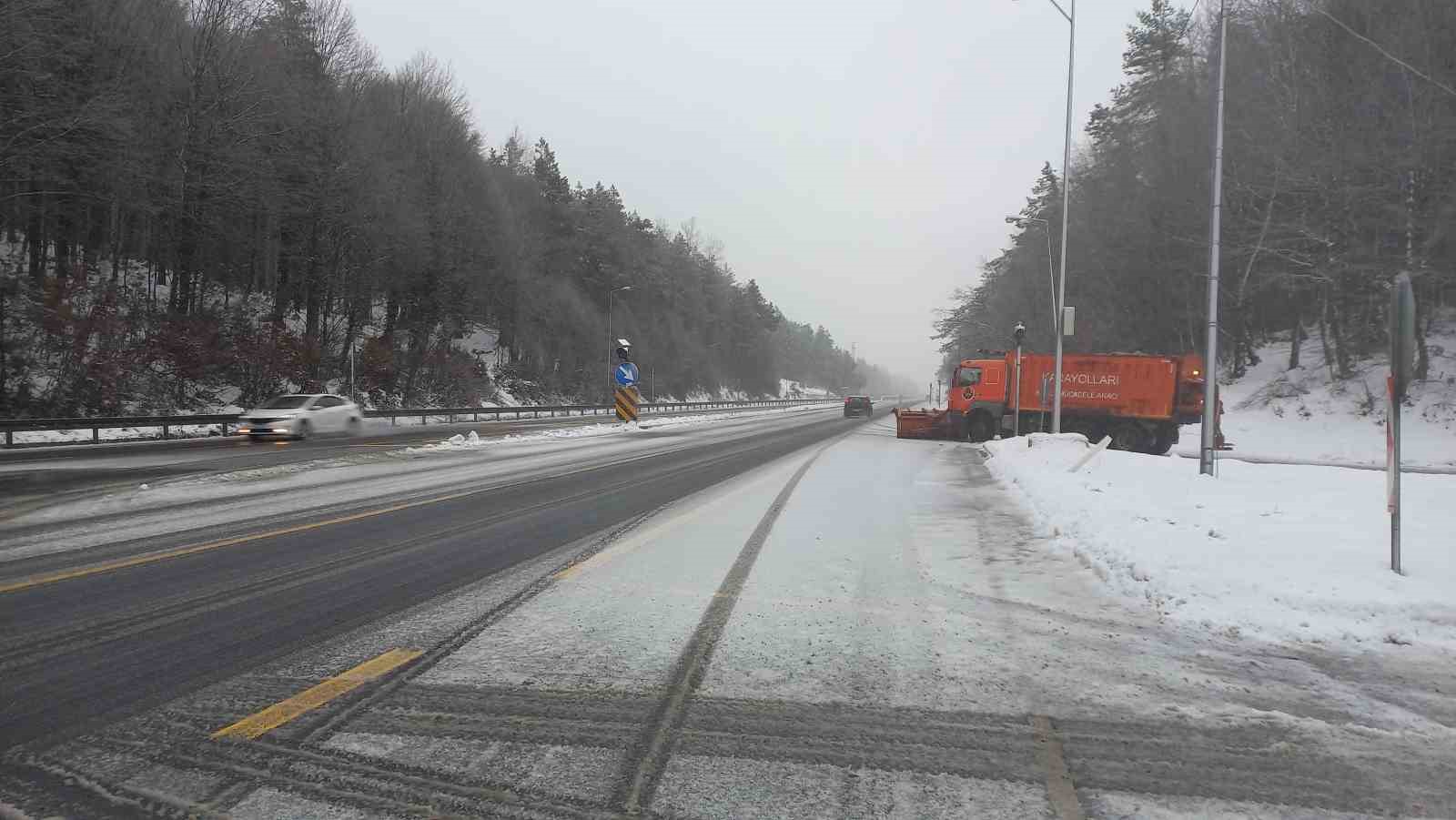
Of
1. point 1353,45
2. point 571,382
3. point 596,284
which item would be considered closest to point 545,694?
point 1353,45

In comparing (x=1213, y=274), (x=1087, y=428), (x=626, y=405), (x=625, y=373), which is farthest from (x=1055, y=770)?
(x=626, y=405)

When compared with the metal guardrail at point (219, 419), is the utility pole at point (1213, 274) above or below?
above

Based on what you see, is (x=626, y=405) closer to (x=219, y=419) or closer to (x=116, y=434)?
(x=219, y=419)

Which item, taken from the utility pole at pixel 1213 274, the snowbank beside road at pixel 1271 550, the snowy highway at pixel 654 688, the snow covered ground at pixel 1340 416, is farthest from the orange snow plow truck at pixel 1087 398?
the snowy highway at pixel 654 688

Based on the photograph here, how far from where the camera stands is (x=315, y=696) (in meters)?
3.49

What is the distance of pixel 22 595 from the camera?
5.12 metres

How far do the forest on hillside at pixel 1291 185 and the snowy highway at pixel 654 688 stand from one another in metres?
13.5

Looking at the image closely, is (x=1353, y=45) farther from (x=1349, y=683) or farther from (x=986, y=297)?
(x=986, y=297)

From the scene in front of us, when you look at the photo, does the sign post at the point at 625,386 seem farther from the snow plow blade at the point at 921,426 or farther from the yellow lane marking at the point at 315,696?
the yellow lane marking at the point at 315,696

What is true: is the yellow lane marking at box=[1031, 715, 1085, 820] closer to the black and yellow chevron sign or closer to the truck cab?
the truck cab

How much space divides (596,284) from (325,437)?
147 ft

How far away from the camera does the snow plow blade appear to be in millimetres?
28531

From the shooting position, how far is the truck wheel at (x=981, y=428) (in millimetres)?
27547

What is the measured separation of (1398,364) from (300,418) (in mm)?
24717
